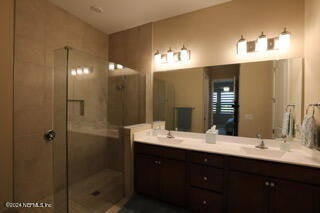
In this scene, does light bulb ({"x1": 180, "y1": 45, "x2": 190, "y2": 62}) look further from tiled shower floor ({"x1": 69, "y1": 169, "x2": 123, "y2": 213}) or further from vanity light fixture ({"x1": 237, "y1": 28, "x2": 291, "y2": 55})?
tiled shower floor ({"x1": 69, "y1": 169, "x2": 123, "y2": 213})

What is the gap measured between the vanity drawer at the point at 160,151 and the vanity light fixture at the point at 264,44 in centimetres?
152

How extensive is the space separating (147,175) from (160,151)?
1.38 feet

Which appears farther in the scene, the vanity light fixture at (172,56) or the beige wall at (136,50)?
the beige wall at (136,50)

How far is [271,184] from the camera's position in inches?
61.4

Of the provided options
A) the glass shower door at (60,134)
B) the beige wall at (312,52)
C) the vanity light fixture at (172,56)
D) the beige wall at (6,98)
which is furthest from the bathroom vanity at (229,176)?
the beige wall at (6,98)

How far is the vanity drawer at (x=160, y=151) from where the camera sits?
204cm

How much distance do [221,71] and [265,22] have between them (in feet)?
2.47

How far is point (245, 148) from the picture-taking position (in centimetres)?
198

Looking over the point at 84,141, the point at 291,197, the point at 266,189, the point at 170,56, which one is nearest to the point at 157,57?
the point at 170,56

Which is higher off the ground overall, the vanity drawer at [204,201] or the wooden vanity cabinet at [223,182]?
the wooden vanity cabinet at [223,182]

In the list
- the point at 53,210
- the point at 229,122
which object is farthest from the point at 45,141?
the point at 229,122

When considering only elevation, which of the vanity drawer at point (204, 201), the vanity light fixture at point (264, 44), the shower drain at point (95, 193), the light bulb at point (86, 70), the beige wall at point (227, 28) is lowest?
the shower drain at point (95, 193)

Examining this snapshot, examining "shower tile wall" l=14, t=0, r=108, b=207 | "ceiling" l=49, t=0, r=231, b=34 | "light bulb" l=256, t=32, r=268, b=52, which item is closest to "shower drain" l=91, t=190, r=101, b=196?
"shower tile wall" l=14, t=0, r=108, b=207

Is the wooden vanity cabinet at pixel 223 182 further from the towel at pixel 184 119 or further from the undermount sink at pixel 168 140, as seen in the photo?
the towel at pixel 184 119
